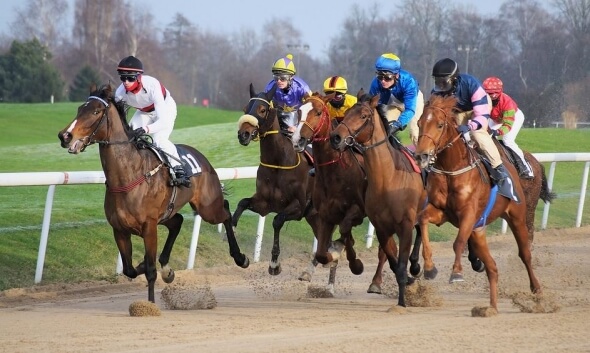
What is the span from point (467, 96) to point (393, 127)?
77 centimetres

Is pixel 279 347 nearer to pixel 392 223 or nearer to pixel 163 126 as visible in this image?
pixel 392 223

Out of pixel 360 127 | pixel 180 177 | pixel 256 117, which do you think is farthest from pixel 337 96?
pixel 180 177

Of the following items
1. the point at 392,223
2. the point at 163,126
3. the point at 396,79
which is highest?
the point at 396,79

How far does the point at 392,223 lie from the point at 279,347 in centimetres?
216

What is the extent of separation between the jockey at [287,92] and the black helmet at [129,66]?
1559mm

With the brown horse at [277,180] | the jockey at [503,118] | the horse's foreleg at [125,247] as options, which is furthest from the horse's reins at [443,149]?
the horse's foreleg at [125,247]

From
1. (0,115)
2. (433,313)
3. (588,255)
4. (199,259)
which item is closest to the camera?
(433,313)

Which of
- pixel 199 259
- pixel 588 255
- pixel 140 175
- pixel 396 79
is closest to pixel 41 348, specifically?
pixel 140 175

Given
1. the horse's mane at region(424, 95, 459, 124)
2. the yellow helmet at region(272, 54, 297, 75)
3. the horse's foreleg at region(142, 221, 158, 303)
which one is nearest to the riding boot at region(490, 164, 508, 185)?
the horse's mane at region(424, 95, 459, 124)

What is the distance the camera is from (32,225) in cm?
1198

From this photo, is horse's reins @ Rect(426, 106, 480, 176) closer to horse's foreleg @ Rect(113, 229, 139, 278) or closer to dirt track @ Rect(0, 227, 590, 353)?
dirt track @ Rect(0, 227, 590, 353)

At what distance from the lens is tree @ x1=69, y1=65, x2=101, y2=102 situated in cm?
5469

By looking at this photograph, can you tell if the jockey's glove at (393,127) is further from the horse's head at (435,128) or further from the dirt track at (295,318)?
the dirt track at (295,318)

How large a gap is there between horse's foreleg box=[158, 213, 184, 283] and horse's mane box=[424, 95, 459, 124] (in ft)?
9.20
